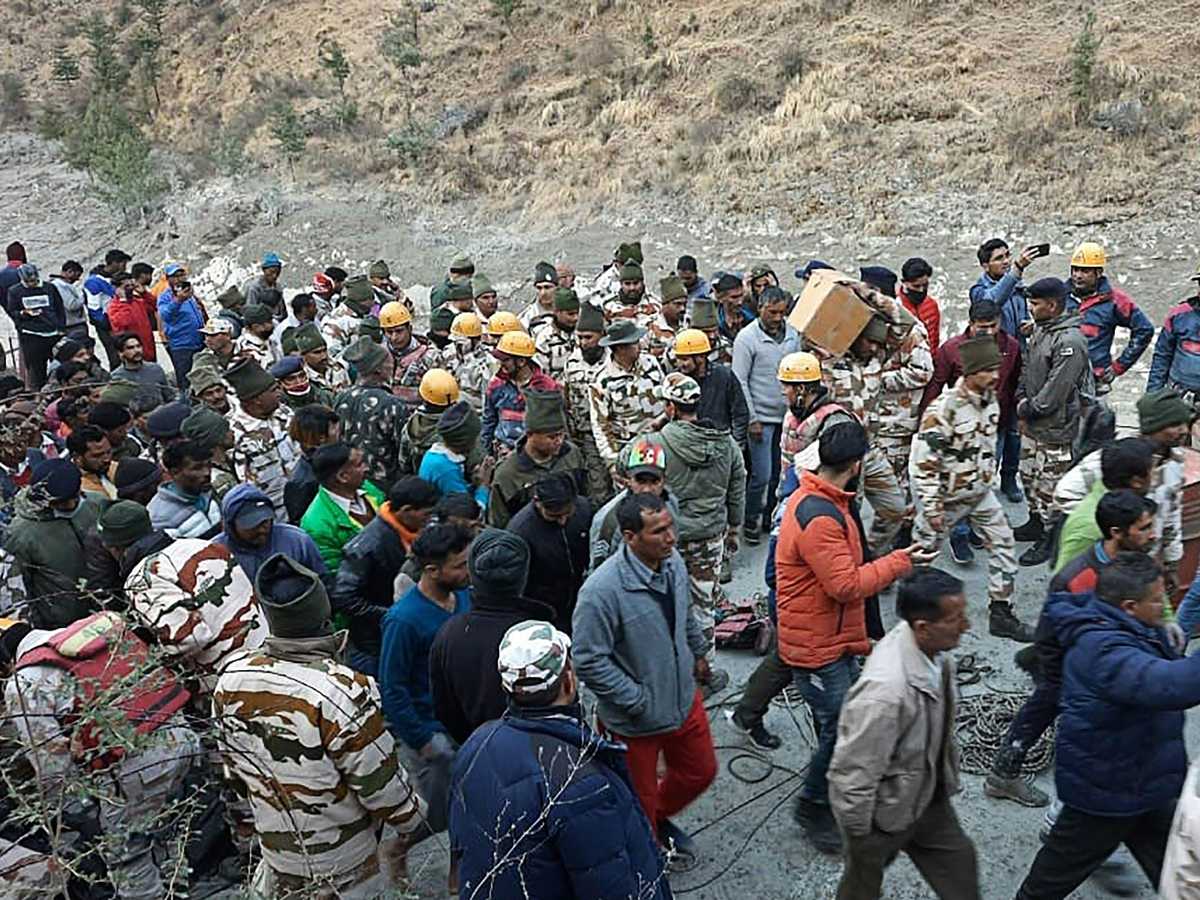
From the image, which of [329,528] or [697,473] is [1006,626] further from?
[329,528]

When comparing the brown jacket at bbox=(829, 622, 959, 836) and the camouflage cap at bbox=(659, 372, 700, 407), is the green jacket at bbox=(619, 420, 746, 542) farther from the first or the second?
the brown jacket at bbox=(829, 622, 959, 836)

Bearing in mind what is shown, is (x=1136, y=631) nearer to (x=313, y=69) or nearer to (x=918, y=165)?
(x=918, y=165)

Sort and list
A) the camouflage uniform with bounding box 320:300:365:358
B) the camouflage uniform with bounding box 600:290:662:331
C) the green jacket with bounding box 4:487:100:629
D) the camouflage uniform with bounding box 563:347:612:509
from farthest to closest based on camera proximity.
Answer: the camouflage uniform with bounding box 320:300:365:358 → the camouflage uniform with bounding box 600:290:662:331 → the camouflage uniform with bounding box 563:347:612:509 → the green jacket with bounding box 4:487:100:629

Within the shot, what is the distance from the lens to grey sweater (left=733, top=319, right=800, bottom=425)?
773cm

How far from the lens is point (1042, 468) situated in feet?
22.9

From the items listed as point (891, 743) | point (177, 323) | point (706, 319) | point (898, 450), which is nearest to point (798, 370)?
point (898, 450)

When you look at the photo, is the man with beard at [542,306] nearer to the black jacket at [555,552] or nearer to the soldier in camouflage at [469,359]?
the soldier in camouflage at [469,359]

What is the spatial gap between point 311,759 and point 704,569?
302cm

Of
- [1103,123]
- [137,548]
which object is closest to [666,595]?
[137,548]

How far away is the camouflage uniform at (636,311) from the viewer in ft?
28.4

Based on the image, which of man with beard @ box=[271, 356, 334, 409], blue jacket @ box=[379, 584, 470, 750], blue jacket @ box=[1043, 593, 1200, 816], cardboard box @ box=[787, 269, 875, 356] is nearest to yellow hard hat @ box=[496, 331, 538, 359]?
man with beard @ box=[271, 356, 334, 409]

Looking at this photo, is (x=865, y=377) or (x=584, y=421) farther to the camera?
(x=584, y=421)

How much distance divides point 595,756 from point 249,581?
2.12m

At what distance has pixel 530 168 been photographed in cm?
2044
